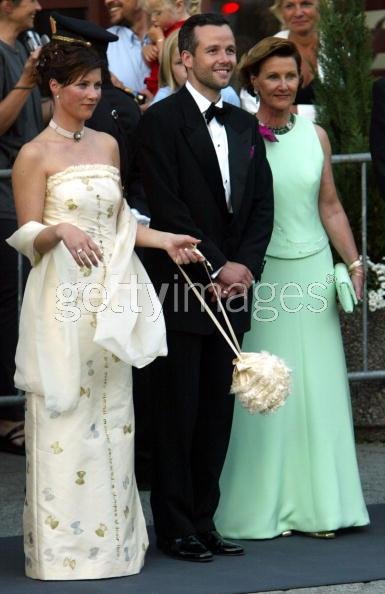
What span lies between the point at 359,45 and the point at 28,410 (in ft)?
11.7

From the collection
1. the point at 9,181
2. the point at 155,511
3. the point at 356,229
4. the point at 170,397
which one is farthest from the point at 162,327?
the point at 356,229

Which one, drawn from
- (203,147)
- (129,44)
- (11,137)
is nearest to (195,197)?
(203,147)

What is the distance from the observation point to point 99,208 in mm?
6172

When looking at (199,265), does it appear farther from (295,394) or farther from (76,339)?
(295,394)

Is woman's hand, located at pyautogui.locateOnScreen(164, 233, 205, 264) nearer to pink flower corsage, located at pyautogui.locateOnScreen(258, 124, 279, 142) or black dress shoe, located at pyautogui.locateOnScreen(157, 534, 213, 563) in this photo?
pink flower corsage, located at pyautogui.locateOnScreen(258, 124, 279, 142)

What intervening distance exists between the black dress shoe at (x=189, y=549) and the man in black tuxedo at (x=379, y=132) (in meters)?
1.75

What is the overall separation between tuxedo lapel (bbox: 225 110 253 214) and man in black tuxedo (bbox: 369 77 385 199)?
625 millimetres

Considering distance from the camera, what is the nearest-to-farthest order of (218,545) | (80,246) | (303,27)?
(80,246) → (218,545) → (303,27)

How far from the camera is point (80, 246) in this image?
5773 millimetres

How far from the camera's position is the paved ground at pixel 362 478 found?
6.07 meters

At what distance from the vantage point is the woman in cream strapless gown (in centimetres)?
610

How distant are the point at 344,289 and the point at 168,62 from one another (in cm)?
175

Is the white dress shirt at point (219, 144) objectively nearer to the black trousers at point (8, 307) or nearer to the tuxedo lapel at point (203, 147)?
the tuxedo lapel at point (203, 147)

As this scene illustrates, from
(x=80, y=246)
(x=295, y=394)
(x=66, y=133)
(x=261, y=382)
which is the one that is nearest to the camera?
(x=80, y=246)
